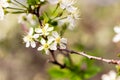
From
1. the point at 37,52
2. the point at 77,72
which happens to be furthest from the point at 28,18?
the point at 37,52

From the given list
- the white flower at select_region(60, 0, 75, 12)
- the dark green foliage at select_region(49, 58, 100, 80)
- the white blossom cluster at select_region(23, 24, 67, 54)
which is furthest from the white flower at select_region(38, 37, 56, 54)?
the dark green foliage at select_region(49, 58, 100, 80)

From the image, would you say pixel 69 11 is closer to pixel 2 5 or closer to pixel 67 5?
pixel 67 5

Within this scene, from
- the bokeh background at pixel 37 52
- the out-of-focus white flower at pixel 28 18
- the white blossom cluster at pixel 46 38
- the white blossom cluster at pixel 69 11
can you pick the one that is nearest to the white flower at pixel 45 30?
the white blossom cluster at pixel 46 38

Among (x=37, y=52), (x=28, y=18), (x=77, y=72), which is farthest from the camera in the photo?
(x=37, y=52)

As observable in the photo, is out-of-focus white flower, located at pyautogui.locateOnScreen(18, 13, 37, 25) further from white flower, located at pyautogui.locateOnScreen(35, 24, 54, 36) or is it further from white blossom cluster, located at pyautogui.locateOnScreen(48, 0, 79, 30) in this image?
white flower, located at pyautogui.locateOnScreen(35, 24, 54, 36)

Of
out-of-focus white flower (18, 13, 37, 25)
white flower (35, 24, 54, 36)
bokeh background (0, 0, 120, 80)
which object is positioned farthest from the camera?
bokeh background (0, 0, 120, 80)

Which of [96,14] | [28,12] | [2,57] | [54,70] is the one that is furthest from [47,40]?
[96,14]

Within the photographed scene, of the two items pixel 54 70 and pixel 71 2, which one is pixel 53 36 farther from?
pixel 54 70
